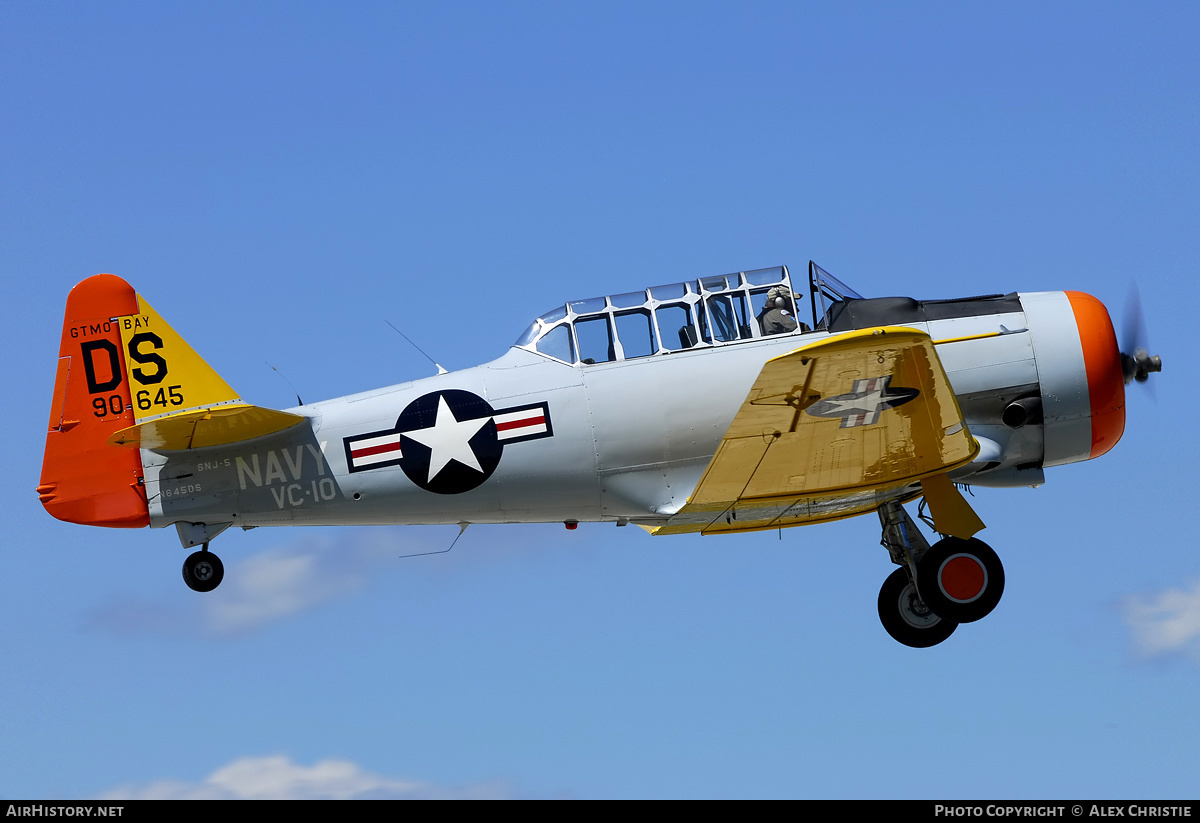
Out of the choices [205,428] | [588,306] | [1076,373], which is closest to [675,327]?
[588,306]

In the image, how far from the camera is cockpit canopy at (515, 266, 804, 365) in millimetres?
10625

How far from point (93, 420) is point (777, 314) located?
5.93m

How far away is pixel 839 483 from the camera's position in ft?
34.7

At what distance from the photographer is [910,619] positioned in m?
11.5

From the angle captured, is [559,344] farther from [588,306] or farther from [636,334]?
[636,334]

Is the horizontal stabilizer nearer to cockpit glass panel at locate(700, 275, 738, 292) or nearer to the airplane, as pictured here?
the airplane

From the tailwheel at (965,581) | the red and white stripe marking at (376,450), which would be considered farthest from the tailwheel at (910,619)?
the red and white stripe marking at (376,450)

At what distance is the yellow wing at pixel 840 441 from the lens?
348 inches

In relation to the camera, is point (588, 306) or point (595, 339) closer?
point (595, 339)

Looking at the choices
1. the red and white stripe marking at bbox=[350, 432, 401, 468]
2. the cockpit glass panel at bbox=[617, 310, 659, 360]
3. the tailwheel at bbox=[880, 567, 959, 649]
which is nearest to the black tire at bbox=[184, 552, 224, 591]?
the red and white stripe marking at bbox=[350, 432, 401, 468]

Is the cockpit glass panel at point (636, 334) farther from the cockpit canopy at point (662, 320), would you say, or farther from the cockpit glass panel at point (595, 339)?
the cockpit glass panel at point (595, 339)
